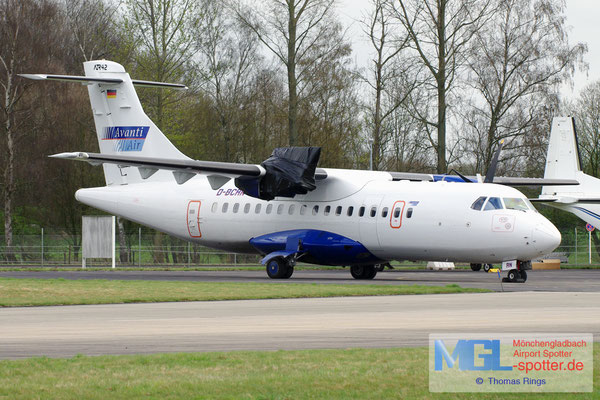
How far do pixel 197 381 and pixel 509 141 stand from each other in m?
40.3

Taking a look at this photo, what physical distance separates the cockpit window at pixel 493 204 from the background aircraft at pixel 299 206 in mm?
29

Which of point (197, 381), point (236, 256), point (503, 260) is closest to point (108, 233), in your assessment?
point (236, 256)

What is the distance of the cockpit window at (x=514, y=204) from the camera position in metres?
26.1

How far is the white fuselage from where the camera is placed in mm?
25984

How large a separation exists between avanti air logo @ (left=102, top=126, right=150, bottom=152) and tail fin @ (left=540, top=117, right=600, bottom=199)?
62.9ft

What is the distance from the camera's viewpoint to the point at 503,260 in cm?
2620

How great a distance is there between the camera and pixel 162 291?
2228 centimetres

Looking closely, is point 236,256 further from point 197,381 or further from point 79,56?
point 197,381

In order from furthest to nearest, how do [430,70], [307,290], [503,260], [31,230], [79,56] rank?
[79,56]
[31,230]
[430,70]
[503,260]
[307,290]

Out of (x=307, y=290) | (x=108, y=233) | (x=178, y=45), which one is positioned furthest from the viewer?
(x=178, y=45)

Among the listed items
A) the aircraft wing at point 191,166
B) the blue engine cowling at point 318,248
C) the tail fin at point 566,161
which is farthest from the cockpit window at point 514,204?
the tail fin at point 566,161

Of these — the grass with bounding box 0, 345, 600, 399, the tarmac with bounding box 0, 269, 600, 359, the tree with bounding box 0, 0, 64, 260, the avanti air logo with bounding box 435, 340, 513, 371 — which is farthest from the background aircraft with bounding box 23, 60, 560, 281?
the grass with bounding box 0, 345, 600, 399

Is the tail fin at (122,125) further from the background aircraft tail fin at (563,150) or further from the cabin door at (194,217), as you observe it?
the background aircraft tail fin at (563,150)

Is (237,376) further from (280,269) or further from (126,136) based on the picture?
(126,136)
